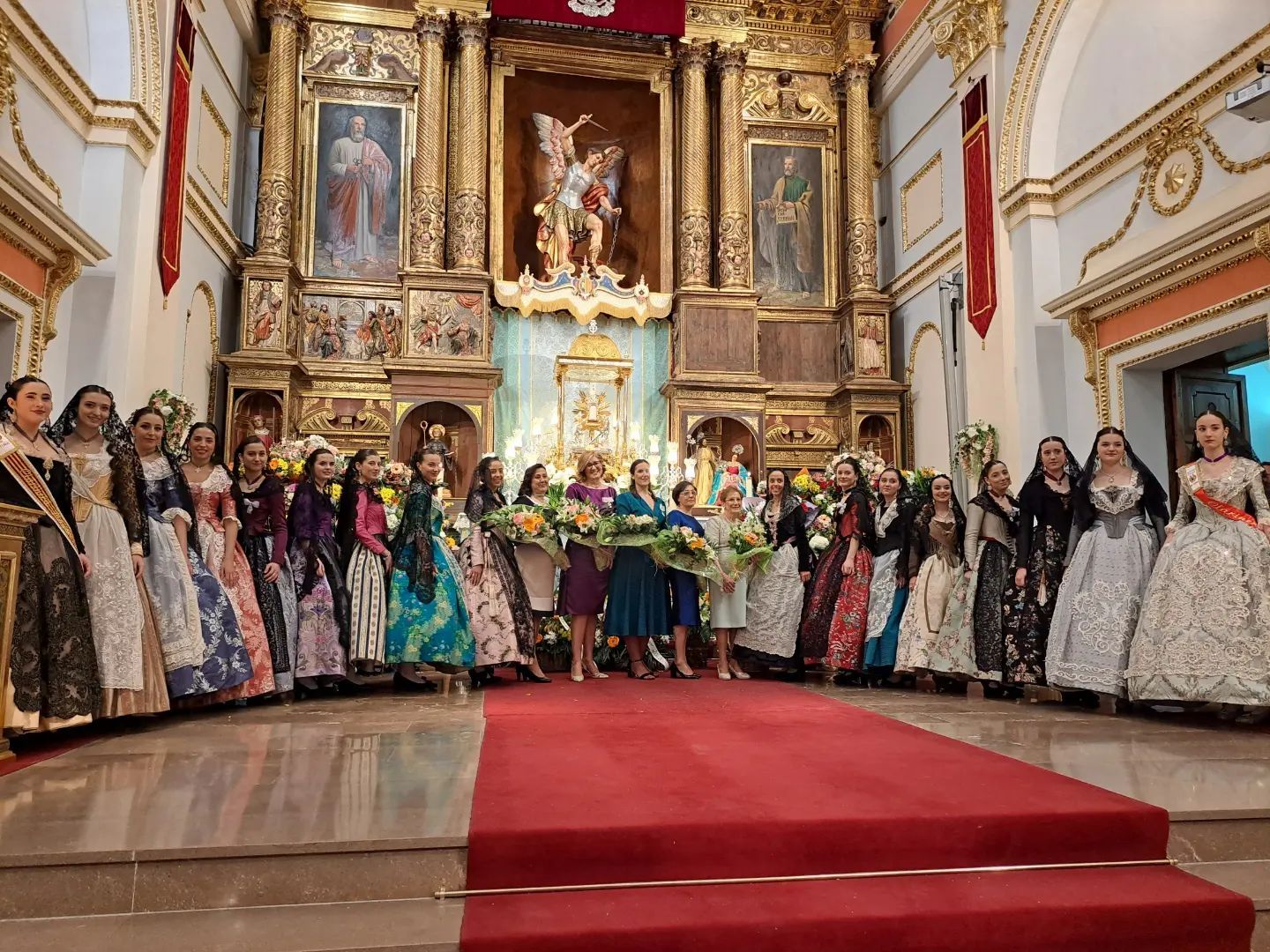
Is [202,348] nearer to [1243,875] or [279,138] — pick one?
[279,138]

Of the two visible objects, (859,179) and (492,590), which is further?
(859,179)

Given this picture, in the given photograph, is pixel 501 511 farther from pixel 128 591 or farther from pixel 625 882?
pixel 625 882

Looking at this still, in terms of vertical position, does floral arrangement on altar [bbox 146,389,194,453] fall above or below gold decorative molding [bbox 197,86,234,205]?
below

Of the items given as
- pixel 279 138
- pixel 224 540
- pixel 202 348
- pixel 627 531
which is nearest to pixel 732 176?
pixel 279 138

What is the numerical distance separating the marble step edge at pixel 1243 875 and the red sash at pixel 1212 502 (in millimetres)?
2411

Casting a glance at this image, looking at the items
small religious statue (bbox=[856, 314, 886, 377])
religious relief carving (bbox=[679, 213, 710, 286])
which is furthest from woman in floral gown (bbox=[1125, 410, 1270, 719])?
religious relief carving (bbox=[679, 213, 710, 286])

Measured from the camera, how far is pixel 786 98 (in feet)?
47.1

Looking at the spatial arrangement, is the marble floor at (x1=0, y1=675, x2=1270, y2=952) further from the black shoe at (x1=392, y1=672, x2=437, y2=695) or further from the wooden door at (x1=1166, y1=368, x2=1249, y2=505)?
the wooden door at (x1=1166, y1=368, x2=1249, y2=505)

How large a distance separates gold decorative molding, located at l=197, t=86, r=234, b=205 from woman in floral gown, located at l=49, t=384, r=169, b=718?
7784mm

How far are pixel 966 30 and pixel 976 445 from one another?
15.7ft

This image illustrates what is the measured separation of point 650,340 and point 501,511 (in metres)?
8.00

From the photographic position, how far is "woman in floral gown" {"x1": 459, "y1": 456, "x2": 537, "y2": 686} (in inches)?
244

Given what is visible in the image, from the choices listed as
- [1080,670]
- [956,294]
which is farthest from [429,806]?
[956,294]

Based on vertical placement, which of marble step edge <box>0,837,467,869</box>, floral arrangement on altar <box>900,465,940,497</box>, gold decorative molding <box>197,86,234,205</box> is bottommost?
marble step edge <box>0,837,467,869</box>
